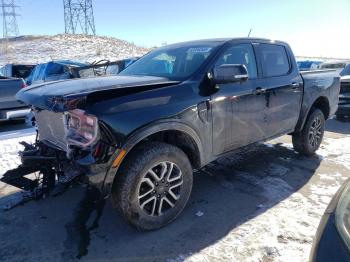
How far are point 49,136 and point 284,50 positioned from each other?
3616 mm

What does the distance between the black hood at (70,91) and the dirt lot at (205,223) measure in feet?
4.18

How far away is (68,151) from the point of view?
9.50 feet

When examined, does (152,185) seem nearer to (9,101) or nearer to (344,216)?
(344,216)

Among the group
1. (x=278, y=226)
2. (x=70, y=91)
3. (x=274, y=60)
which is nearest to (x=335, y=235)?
(x=278, y=226)

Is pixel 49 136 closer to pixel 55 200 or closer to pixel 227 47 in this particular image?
pixel 55 200

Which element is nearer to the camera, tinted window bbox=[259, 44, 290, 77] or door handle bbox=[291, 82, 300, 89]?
tinted window bbox=[259, 44, 290, 77]

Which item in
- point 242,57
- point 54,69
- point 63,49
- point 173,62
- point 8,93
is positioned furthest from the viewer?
point 63,49

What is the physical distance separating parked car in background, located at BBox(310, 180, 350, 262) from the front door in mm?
2005

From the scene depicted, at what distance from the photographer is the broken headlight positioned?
9.11 ft

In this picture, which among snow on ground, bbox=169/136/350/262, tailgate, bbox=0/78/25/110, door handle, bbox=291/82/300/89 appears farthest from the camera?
tailgate, bbox=0/78/25/110

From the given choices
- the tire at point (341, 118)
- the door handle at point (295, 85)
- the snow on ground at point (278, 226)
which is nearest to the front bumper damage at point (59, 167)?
the snow on ground at point (278, 226)

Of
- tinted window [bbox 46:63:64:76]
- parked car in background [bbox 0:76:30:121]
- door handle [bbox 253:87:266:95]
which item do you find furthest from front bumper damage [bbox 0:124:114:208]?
tinted window [bbox 46:63:64:76]

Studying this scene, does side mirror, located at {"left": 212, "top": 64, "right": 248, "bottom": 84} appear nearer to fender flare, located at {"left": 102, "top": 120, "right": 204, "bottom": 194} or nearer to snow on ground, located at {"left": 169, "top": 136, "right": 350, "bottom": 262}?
fender flare, located at {"left": 102, "top": 120, "right": 204, "bottom": 194}

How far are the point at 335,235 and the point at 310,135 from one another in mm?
4241
